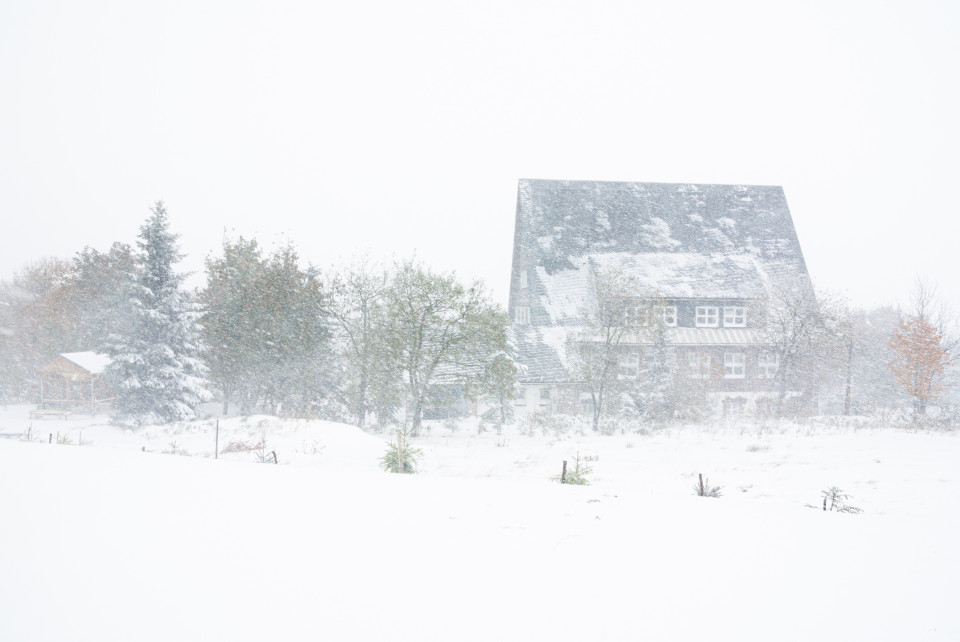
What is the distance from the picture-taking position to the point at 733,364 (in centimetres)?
2869

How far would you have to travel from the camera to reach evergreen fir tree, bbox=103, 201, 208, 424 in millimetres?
23422

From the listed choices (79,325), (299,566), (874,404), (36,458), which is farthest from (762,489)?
(79,325)

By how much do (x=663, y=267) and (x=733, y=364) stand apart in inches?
250

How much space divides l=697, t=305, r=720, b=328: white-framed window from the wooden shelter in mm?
30478

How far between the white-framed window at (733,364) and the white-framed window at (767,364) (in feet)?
2.85

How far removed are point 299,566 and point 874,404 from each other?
102 feet

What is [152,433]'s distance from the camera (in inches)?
743

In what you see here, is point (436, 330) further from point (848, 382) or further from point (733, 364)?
point (848, 382)

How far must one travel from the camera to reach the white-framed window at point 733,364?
28.5 m

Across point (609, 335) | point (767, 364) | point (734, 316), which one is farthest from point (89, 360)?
point (767, 364)

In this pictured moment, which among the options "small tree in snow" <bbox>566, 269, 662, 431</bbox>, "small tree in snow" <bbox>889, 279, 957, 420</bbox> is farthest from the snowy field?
"small tree in snow" <bbox>889, 279, 957, 420</bbox>

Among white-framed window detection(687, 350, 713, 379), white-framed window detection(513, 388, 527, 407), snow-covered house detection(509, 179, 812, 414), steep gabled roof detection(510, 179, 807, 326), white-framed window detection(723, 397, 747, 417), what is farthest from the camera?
steep gabled roof detection(510, 179, 807, 326)

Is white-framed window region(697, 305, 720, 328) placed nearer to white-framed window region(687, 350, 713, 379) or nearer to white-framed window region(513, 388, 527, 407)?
white-framed window region(687, 350, 713, 379)

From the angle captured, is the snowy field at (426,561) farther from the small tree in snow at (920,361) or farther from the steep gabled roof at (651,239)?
the steep gabled roof at (651,239)
